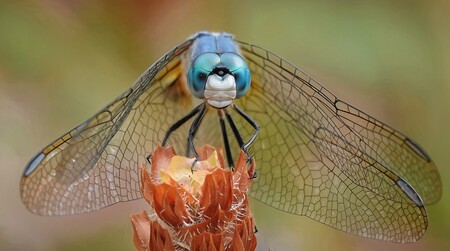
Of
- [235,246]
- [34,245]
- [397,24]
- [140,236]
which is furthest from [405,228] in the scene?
[397,24]

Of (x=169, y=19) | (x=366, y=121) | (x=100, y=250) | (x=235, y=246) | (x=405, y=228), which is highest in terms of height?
(x=169, y=19)

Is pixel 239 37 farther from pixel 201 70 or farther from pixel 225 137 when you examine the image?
pixel 201 70

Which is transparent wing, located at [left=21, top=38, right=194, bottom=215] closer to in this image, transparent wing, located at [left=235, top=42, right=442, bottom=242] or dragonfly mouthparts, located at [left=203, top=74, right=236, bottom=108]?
dragonfly mouthparts, located at [left=203, top=74, right=236, bottom=108]

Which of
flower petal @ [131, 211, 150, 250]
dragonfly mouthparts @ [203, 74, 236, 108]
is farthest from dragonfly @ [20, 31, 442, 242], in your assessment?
flower petal @ [131, 211, 150, 250]

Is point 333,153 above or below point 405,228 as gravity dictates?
above

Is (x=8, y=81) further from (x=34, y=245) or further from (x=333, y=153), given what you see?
(x=333, y=153)

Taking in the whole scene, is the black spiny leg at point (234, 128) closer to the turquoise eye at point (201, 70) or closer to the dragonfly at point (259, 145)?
the dragonfly at point (259, 145)
